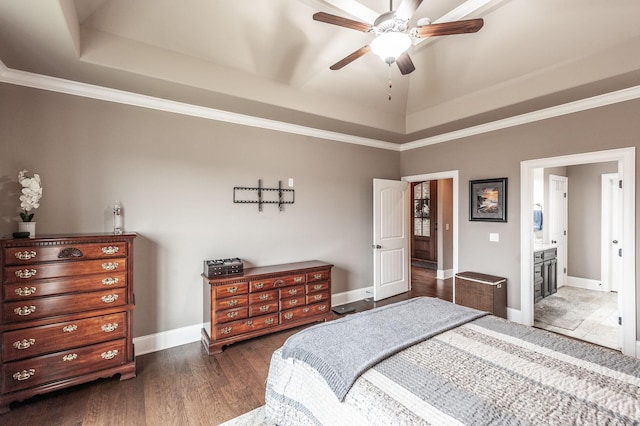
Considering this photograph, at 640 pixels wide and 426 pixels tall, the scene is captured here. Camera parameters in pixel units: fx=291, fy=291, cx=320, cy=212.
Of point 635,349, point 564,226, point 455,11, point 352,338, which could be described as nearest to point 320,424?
point 352,338

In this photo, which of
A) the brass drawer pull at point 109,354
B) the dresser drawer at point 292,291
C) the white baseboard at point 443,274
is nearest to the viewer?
the brass drawer pull at point 109,354

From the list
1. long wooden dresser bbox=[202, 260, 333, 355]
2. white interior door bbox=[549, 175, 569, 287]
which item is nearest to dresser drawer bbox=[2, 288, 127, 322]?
long wooden dresser bbox=[202, 260, 333, 355]

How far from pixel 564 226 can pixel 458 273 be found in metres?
3.01

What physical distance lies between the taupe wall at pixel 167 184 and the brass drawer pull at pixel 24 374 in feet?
2.80

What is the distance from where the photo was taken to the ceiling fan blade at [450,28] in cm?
184

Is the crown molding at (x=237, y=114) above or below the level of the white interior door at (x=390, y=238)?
above

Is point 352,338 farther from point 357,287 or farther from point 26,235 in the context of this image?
point 357,287

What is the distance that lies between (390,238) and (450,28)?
340cm

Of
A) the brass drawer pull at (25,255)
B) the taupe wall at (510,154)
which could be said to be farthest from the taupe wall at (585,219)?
the brass drawer pull at (25,255)

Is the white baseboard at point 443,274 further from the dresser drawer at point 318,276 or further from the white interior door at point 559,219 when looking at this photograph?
the dresser drawer at point 318,276

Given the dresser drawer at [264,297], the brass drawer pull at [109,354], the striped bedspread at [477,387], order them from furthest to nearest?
the dresser drawer at [264,297] → the brass drawer pull at [109,354] → the striped bedspread at [477,387]

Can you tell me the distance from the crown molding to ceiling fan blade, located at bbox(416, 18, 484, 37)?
226 centimetres

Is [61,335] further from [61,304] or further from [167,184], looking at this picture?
[167,184]

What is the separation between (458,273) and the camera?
13.7 feet
